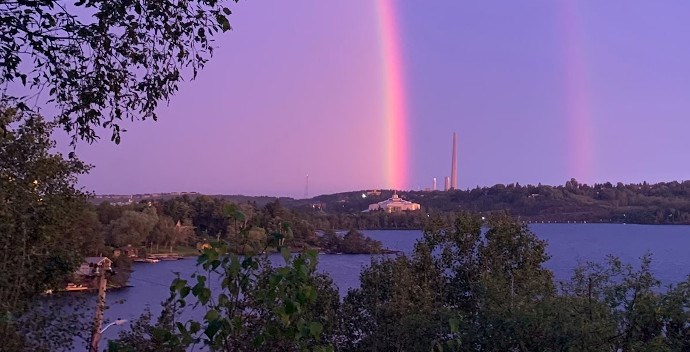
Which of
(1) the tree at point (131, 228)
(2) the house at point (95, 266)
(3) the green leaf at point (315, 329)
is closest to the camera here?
(3) the green leaf at point (315, 329)

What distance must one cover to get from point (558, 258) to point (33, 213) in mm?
27732

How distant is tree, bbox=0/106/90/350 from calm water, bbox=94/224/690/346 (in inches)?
32.3

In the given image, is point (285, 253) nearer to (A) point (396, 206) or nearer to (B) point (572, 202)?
(A) point (396, 206)

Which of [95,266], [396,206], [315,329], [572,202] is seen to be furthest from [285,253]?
[572,202]

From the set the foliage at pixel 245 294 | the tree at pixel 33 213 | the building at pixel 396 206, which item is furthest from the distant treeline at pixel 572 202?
the foliage at pixel 245 294

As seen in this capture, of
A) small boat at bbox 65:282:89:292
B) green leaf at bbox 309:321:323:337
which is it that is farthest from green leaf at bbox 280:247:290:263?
small boat at bbox 65:282:89:292

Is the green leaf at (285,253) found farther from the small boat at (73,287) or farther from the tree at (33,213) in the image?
the small boat at (73,287)

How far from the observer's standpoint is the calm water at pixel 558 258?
2139cm

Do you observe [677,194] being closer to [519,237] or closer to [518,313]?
→ [519,237]

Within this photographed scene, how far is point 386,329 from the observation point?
39.4 feet

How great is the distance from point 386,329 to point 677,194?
1673 inches

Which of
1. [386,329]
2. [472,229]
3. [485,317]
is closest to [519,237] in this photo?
[472,229]

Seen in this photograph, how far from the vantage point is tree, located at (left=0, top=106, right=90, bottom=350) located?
6274 millimetres

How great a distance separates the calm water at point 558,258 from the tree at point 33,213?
821 millimetres
